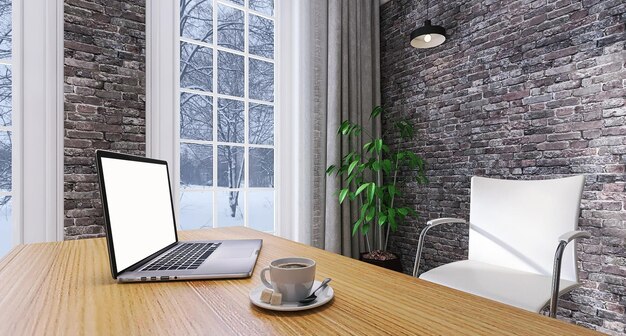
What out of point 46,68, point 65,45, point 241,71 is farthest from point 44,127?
point 241,71

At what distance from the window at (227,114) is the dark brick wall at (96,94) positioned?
0.36m

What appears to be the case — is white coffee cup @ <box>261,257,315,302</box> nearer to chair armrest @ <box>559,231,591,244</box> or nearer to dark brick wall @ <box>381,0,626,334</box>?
chair armrest @ <box>559,231,591,244</box>

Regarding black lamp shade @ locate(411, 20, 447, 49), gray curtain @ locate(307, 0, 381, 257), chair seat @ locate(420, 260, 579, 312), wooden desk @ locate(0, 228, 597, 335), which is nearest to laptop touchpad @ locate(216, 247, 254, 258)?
wooden desk @ locate(0, 228, 597, 335)

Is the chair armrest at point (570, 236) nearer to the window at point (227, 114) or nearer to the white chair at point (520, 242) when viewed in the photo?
the white chair at point (520, 242)

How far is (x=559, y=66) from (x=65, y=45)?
9.78 ft

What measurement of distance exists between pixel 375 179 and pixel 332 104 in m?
0.81

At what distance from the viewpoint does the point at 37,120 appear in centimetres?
210

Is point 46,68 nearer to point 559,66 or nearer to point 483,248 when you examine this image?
point 483,248

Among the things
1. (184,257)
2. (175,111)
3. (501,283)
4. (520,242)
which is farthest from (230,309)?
(175,111)

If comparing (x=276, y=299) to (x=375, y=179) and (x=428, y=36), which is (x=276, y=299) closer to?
(x=428, y=36)

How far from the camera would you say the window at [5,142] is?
2055mm

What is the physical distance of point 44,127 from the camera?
6.93 feet

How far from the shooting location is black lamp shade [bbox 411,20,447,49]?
274 cm

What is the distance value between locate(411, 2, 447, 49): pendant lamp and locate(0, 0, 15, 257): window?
104 inches
